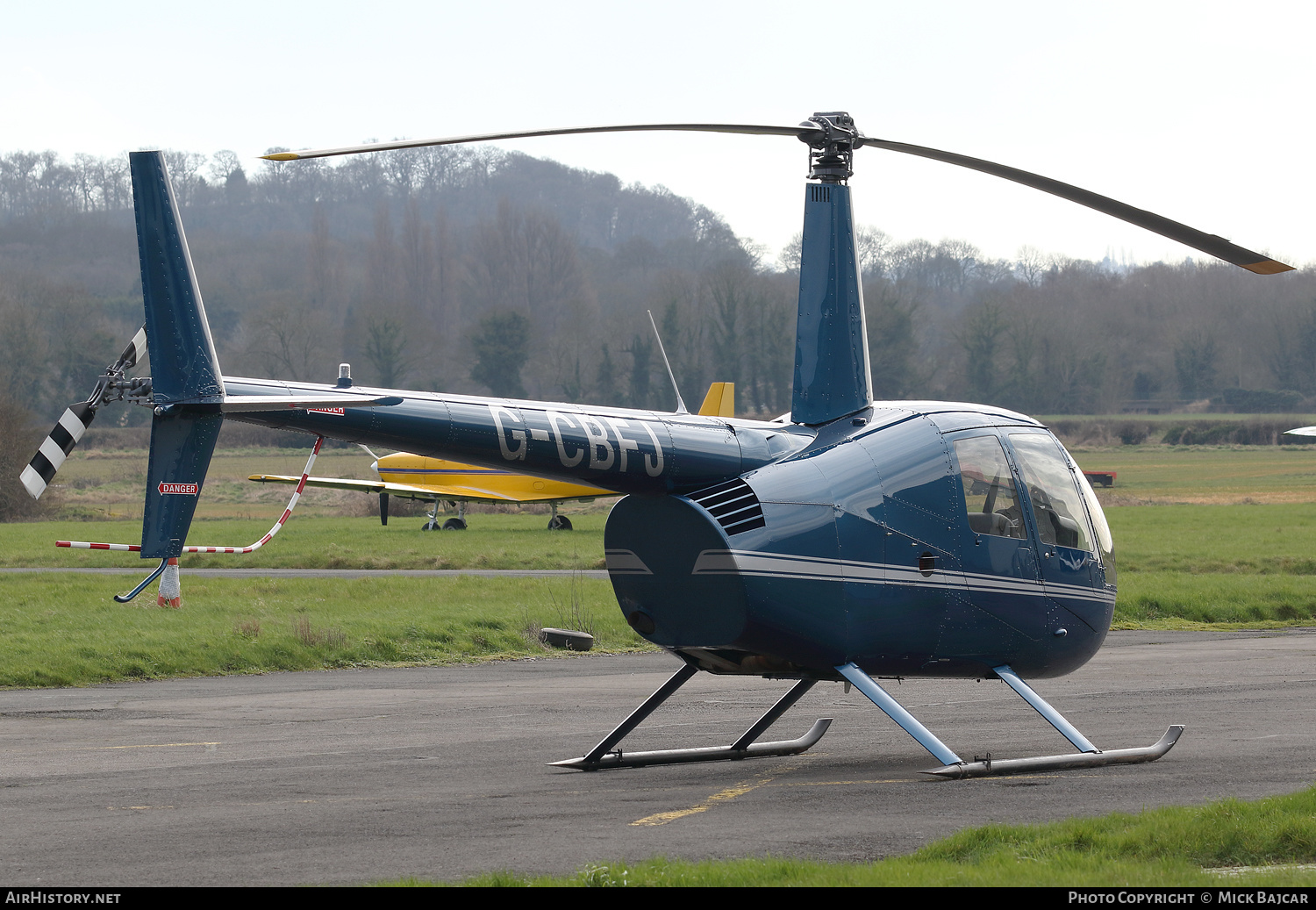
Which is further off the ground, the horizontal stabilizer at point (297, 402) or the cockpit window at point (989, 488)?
the horizontal stabilizer at point (297, 402)

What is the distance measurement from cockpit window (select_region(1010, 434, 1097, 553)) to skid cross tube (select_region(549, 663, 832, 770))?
2269 mm

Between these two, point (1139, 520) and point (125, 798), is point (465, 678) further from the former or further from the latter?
point (1139, 520)

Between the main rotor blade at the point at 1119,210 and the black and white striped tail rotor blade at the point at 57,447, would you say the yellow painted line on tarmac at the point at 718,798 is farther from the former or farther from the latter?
the main rotor blade at the point at 1119,210

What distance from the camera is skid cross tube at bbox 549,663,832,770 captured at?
10625 millimetres

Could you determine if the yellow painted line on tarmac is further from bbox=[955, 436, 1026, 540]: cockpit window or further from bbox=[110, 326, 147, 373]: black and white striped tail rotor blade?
bbox=[110, 326, 147, 373]: black and white striped tail rotor blade

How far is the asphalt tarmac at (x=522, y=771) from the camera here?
25.2 ft

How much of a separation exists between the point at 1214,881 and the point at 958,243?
5182 inches

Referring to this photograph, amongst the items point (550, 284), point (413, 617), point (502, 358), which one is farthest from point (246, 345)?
point (413, 617)

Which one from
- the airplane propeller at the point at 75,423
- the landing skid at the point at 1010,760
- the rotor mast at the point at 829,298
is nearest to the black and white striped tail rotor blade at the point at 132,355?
the airplane propeller at the point at 75,423

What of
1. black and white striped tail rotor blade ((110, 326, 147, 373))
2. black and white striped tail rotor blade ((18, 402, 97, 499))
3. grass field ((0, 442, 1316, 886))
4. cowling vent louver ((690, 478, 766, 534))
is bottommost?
Answer: grass field ((0, 442, 1316, 886))

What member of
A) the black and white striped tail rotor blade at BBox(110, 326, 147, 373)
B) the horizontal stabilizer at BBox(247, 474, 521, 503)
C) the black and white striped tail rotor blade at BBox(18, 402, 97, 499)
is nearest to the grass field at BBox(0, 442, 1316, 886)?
the horizontal stabilizer at BBox(247, 474, 521, 503)

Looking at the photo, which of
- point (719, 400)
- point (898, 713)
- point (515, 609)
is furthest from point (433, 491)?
point (898, 713)

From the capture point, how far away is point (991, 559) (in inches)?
411

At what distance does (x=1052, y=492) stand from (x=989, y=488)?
2.33 ft
